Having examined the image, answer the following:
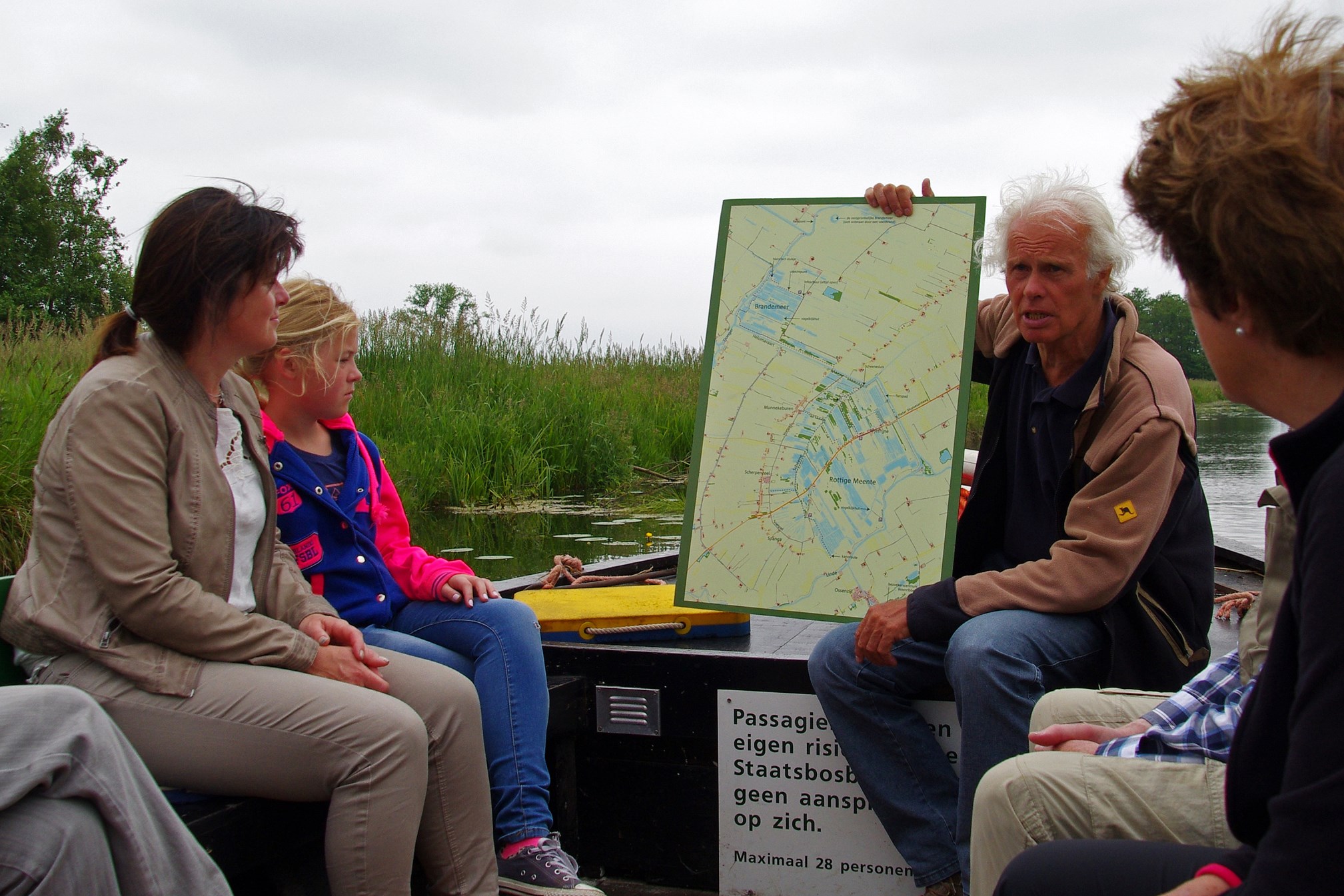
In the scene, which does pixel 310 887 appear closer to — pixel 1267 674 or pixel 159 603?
pixel 159 603

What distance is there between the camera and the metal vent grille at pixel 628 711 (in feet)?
8.38

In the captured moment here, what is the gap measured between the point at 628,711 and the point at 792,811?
1.38ft

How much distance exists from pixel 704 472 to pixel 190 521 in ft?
4.13

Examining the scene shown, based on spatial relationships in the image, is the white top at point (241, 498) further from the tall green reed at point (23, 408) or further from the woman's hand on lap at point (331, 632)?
the tall green reed at point (23, 408)

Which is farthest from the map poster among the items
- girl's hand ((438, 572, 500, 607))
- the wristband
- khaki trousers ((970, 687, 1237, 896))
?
the wristband

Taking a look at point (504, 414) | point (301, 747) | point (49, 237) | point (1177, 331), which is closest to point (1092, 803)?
point (301, 747)

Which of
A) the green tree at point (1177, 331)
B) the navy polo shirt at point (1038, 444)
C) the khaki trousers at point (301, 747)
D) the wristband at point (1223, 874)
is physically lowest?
the khaki trousers at point (301, 747)

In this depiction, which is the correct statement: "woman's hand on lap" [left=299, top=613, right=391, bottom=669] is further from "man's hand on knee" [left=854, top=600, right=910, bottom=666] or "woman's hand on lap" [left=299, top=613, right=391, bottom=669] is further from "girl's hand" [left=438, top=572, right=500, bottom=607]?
"man's hand on knee" [left=854, top=600, right=910, bottom=666]

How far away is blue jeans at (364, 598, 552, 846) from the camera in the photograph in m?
2.21

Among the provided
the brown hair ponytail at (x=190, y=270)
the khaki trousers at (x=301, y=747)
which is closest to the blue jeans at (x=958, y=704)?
the khaki trousers at (x=301, y=747)

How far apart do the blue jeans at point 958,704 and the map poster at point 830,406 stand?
27 cm

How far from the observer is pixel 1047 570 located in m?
2.19

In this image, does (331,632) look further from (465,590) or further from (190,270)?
(190,270)

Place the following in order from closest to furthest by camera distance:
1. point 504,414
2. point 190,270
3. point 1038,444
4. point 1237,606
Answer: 1. point 190,270
2. point 1038,444
3. point 1237,606
4. point 504,414
